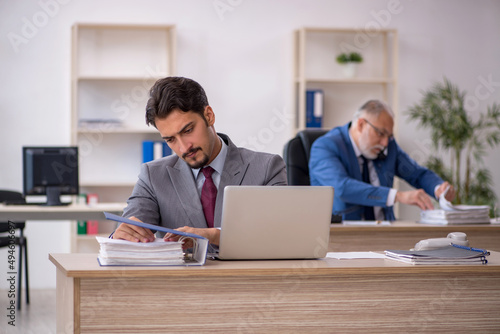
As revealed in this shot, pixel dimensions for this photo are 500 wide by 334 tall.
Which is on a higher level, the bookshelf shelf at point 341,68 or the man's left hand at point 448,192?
the bookshelf shelf at point 341,68

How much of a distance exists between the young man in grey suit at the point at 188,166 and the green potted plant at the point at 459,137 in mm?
3592

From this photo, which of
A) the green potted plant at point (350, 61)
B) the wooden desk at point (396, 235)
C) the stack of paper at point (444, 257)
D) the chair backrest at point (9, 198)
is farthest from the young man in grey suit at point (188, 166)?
the green potted plant at point (350, 61)

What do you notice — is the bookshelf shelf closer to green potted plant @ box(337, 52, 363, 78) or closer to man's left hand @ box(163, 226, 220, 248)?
green potted plant @ box(337, 52, 363, 78)

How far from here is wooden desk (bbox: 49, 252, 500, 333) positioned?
6.05 ft

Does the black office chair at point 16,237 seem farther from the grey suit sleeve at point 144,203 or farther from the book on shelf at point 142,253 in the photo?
the book on shelf at point 142,253

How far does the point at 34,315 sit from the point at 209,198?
277 cm

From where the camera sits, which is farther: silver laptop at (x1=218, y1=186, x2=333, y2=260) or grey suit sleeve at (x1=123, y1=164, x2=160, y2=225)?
grey suit sleeve at (x1=123, y1=164, x2=160, y2=225)

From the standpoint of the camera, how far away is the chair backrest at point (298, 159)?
3.91 m

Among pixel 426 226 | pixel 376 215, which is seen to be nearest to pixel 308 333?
pixel 426 226

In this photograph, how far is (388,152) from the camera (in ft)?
13.4

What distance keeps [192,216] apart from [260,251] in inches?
18.2

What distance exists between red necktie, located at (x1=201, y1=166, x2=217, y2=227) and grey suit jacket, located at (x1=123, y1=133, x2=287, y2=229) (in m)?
0.03

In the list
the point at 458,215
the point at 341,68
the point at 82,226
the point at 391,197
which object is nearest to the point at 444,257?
the point at 458,215

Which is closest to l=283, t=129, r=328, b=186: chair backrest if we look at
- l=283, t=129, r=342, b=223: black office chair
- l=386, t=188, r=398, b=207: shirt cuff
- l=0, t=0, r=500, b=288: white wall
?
l=283, t=129, r=342, b=223: black office chair
